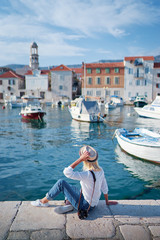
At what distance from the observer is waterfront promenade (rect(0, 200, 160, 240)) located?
3.79m

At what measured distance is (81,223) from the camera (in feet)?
13.6

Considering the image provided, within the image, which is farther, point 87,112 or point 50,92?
point 50,92

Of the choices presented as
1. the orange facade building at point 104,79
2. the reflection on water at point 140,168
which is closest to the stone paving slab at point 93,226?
the reflection on water at point 140,168

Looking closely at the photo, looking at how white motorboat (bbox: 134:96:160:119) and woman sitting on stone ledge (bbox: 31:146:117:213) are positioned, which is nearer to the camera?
woman sitting on stone ledge (bbox: 31:146:117:213)

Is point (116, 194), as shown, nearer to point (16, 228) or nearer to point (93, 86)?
point (16, 228)

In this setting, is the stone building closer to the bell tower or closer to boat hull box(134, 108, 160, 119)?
the bell tower

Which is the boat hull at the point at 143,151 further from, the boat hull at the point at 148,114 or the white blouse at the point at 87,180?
the boat hull at the point at 148,114

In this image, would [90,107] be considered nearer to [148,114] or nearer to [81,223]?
[148,114]

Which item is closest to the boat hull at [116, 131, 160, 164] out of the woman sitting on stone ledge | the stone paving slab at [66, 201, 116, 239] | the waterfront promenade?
the waterfront promenade

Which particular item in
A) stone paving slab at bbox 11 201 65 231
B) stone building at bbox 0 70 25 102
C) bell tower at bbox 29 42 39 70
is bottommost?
stone paving slab at bbox 11 201 65 231

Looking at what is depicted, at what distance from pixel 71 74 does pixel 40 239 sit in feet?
204

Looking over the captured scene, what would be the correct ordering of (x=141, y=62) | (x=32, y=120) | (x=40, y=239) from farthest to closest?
(x=141, y=62), (x=32, y=120), (x=40, y=239)

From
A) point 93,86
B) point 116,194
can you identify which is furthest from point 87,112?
point 93,86

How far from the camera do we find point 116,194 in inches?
294
